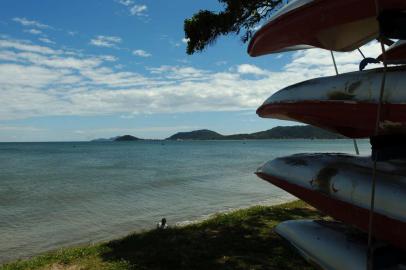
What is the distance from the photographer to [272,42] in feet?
10.3

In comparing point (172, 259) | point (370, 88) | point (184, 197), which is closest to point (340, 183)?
point (370, 88)

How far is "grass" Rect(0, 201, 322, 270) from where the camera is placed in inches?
270

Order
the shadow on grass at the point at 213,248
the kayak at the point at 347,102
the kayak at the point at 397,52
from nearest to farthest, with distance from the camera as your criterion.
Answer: the kayak at the point at 347,102
the kayak at the point at 397,52
the shadow on grass at the point at 213,248

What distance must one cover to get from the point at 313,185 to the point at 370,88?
763mm

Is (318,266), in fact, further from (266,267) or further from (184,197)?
(184,197)

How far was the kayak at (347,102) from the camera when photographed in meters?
2.32

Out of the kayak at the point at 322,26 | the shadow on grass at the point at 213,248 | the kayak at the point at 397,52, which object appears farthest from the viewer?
the shadow on grass at the point at 213,248

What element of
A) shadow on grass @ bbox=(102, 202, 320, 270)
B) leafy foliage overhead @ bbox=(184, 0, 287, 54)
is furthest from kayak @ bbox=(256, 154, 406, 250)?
leafy foliage overhead @ bbox=(184, 0, 287, 54)

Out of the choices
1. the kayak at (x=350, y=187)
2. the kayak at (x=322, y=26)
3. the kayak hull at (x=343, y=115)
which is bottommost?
the kayak at (x=350, y=187)

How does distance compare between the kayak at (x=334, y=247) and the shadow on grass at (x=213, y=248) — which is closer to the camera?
the kayak at (x=334, y=247)

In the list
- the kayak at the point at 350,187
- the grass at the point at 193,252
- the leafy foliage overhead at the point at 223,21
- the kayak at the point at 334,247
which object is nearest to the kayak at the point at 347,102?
the kayak at the point at 350,187

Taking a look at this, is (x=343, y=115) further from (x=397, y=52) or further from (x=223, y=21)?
(x=223, y=21)

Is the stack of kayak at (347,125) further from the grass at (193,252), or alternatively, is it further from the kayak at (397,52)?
the grass at (193,252)

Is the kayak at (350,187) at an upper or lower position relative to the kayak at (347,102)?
lower
